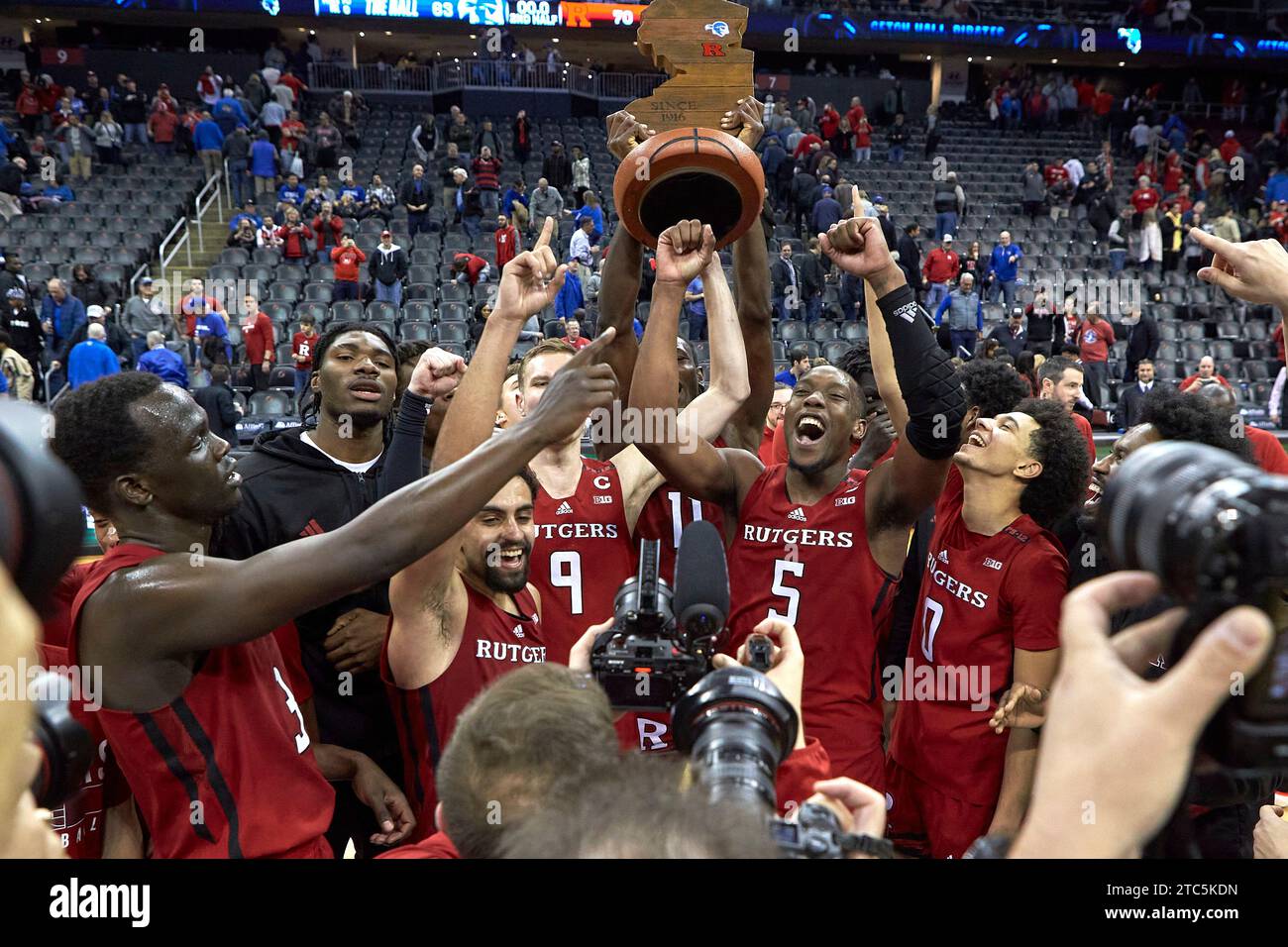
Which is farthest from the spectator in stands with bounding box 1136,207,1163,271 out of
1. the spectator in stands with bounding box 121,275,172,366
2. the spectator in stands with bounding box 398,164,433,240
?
the spectator in stands with bounding box 121,275,172,366

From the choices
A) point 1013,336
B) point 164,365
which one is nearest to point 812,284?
point 1013,336

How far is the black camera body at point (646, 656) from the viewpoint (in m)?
→ 1.67

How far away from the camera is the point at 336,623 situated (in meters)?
2.87

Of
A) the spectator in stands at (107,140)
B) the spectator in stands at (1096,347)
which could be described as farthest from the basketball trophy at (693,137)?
the spectator in stands at (107,140)

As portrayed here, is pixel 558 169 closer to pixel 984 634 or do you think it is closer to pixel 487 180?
pixel 487 180

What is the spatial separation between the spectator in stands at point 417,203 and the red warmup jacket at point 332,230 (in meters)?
1.36

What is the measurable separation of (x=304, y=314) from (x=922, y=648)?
37.5 ft

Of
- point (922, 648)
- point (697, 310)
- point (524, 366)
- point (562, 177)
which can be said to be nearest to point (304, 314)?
point (697, 310)

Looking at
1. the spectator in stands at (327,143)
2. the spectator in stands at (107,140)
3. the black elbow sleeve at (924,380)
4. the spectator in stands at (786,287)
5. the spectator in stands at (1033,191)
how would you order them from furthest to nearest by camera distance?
the spectator in stands at (1033,191)
the spectator in stands at (327,143)
the spectator in stands at (107,140)
the spectator in stands at (786,287)
the black elbow sleeve at (924,380)

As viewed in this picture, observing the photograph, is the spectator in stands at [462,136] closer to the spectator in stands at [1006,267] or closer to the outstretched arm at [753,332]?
the spectator in stands at [1006,267]

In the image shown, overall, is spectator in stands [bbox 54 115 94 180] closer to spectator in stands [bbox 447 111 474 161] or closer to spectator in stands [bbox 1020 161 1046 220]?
spectator in stands [bbox 447 111 474 161]

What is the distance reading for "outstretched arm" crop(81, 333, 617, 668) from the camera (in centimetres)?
180

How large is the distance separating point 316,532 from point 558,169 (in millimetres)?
15476
